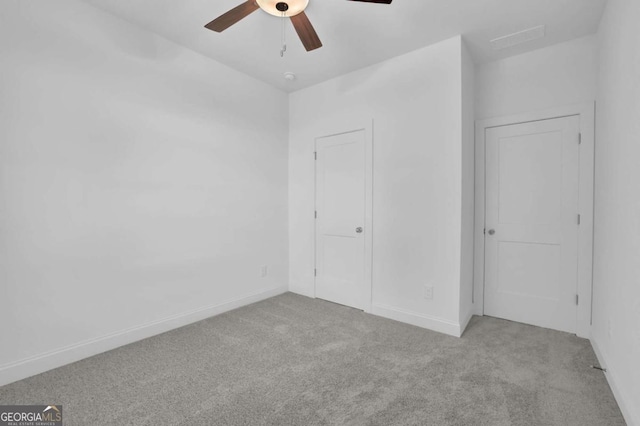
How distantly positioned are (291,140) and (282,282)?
6.48 feet

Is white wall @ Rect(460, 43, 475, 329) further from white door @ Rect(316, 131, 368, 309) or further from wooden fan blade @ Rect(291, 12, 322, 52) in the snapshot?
wooden fan blade @ Rect(291, 12, 322, 52)

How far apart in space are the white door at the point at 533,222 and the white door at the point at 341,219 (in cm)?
137

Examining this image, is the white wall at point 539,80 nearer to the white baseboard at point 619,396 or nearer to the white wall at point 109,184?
the white baseboard at point 619,396

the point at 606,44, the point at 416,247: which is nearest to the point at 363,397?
the point at 416,247

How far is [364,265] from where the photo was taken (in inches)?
132

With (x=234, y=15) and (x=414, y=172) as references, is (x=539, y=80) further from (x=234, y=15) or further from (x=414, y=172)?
(x=234, y=15)

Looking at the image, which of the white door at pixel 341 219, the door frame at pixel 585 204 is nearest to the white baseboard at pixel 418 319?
the white door at pixel 341 219

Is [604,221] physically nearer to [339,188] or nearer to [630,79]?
[630,79]

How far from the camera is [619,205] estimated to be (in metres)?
1.84

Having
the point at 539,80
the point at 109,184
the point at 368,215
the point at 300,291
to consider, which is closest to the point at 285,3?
the point at 109,184

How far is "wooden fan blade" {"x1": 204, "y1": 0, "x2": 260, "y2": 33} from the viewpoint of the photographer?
1.91 meters

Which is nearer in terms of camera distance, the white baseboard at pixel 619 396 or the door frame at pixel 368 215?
the white baseboard at pixel 619 396

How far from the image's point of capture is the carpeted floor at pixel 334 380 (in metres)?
1.67

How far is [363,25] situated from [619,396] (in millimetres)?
3175
